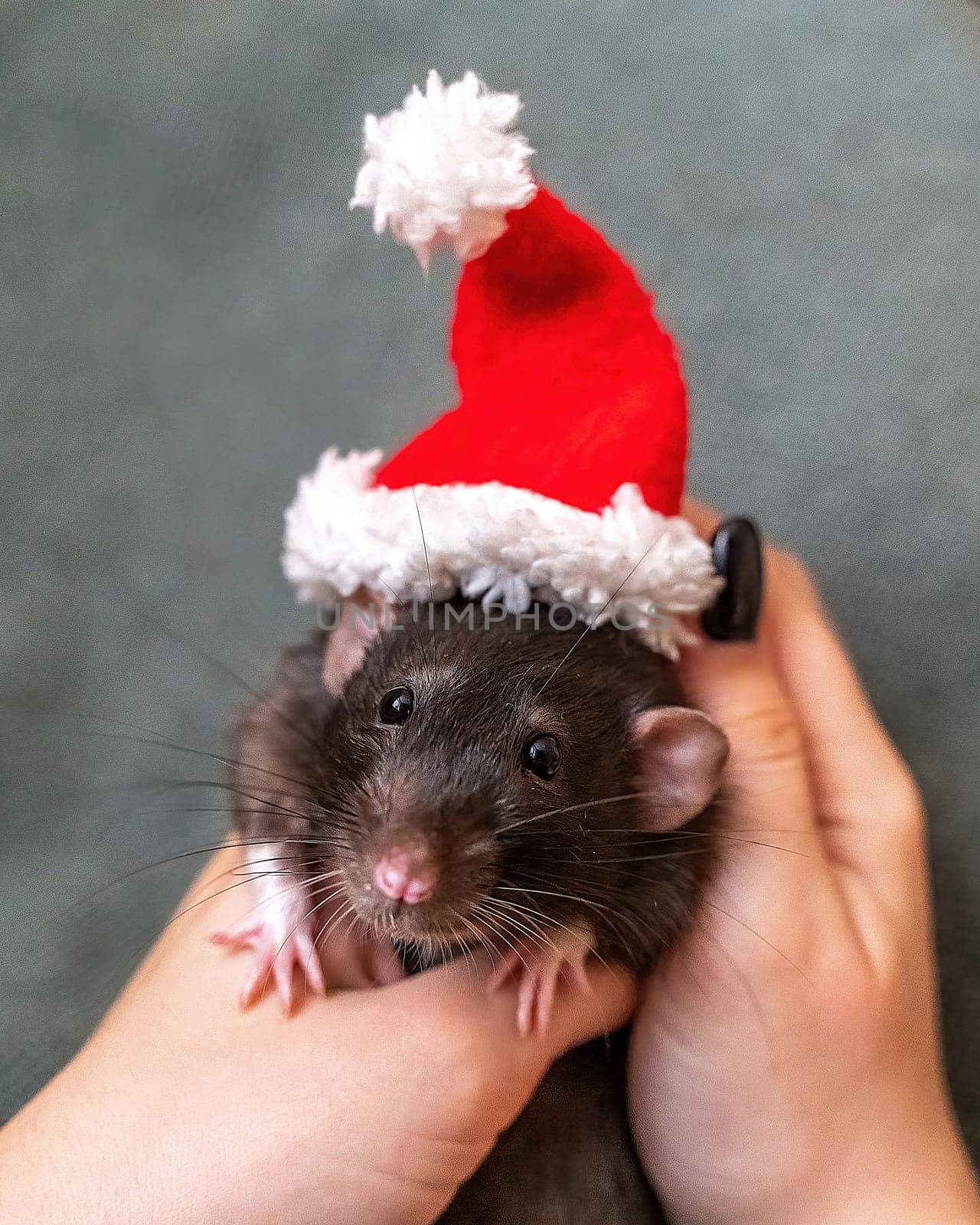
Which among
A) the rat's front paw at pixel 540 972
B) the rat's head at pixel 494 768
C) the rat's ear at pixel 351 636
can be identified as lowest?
the rat's front paw at pixel 540 972

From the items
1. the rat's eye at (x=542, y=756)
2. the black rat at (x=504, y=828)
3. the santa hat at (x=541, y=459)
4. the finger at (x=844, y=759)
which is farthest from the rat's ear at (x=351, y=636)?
the finger at (x=844, y=759)

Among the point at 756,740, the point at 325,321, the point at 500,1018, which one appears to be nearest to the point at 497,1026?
the point at 500,1018

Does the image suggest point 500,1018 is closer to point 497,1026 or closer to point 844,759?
point 497,1026

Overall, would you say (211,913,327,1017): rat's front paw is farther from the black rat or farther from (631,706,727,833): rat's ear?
(631,706,727,833): rat's ear

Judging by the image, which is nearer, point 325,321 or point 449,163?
point 449,163

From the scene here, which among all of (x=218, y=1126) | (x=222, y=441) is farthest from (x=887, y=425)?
(x=218, y=1126)

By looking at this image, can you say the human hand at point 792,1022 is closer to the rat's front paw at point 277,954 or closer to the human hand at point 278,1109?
the human hand at point 278,1109

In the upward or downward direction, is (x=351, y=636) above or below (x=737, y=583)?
below
